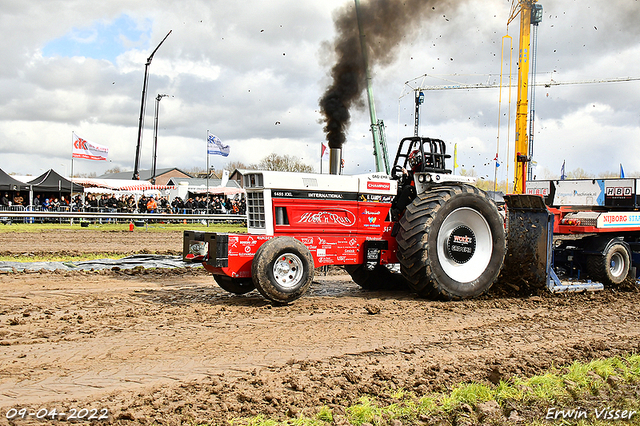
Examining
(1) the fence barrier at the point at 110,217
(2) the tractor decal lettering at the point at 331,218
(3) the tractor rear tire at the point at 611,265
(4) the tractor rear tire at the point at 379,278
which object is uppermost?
(2) the tractor decal lettering at the point at 331,218

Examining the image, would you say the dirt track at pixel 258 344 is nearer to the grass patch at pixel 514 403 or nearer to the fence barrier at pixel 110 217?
the grass patch at pixel 514 403

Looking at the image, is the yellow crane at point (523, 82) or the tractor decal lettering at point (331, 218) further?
the yellow crane at point (523, 82)

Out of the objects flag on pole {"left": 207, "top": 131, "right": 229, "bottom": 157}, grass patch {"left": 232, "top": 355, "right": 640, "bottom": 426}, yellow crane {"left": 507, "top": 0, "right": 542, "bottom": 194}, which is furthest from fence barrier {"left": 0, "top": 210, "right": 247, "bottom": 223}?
grass patch {"left": 232, "top": 355, "right": 640, "bottom": 426}

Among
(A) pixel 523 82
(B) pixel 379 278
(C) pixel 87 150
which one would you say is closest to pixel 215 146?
(C) pixel 87 150

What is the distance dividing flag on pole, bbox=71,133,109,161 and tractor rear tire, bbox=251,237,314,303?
74.0 feet

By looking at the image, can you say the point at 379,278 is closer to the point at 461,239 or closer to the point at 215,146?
the point at 461,239

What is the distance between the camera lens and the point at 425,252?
756 centimetres

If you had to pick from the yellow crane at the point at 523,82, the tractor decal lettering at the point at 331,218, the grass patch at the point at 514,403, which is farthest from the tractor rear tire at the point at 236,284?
the yellow crane at the point at 523,82

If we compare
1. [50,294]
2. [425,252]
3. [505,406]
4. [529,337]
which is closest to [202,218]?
[50,294]

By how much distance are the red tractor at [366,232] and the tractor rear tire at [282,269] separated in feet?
0.04

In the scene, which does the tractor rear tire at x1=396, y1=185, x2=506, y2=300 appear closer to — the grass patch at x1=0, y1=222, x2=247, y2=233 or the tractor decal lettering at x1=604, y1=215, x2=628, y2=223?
the tractor decal lettering at x1=604, y1=215, x2=628, y2=223

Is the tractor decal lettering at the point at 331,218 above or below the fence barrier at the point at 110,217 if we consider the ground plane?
above

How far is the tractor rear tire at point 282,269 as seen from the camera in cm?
694

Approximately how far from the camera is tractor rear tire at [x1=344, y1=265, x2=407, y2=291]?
9.30 meters
